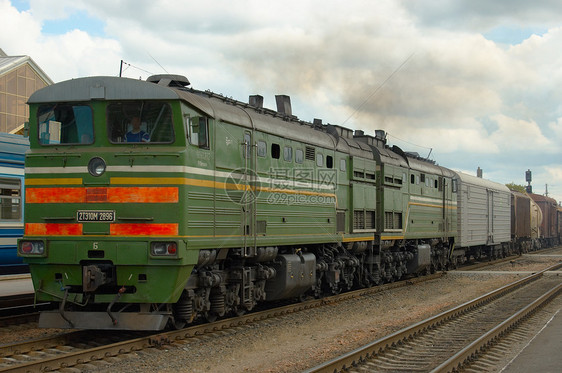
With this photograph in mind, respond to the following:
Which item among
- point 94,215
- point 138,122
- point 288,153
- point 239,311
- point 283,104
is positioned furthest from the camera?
point 283,104

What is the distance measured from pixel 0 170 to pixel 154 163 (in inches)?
216

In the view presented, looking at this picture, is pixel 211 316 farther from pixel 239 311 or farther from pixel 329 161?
pixel 329 161

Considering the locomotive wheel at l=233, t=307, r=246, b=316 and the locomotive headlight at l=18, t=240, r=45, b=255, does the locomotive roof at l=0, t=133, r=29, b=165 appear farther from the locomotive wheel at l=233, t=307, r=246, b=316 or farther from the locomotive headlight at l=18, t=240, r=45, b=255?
the locomotive wheel at l=233, t=307, r=246, b=316

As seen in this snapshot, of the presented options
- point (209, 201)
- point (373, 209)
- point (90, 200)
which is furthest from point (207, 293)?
point (373, 209)

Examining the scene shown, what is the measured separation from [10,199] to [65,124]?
429cm

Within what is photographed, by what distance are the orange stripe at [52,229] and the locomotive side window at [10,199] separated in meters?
3.71

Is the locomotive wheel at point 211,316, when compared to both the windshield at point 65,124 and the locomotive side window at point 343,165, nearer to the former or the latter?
the windshield at point 65,124

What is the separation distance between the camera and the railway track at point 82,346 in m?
9.11

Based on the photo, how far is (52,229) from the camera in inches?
431

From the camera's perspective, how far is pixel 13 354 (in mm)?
9891

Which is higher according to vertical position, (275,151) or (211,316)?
(275,151)

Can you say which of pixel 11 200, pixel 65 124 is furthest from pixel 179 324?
pixel 11 200

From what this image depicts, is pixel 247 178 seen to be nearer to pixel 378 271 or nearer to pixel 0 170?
pixel 0 170

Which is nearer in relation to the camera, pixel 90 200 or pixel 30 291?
pixel 90 200
